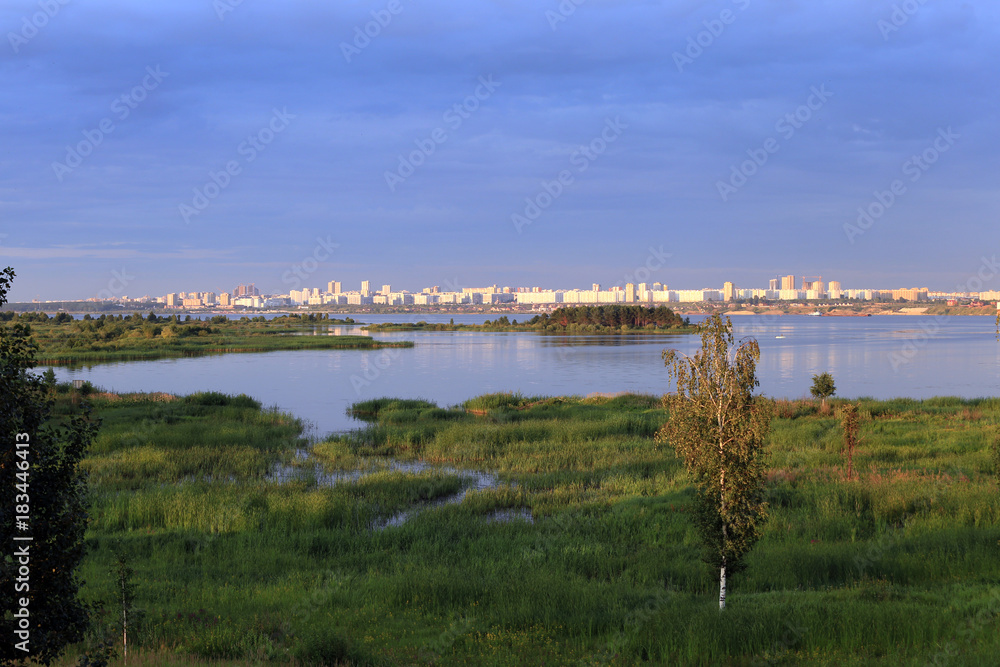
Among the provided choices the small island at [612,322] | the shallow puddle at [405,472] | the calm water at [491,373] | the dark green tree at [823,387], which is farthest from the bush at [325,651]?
the small island at [612,322]

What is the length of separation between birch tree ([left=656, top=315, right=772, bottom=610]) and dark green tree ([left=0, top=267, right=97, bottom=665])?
22.1 feet

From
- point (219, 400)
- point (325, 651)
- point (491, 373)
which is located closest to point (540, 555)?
point (325, 651)

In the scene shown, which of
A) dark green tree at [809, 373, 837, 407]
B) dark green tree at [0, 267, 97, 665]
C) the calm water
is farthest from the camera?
the calm water

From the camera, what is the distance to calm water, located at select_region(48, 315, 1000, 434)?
157 feet

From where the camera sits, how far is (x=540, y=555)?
42.0ft

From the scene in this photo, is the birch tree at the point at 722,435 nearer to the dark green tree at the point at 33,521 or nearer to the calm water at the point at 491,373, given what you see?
the dark green tree at the point at 33,521

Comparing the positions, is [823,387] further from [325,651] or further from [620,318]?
[620,318]

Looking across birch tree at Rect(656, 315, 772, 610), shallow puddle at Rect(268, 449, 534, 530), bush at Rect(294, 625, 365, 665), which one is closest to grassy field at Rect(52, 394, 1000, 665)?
bush at Rect(294, 625, 365, 665)

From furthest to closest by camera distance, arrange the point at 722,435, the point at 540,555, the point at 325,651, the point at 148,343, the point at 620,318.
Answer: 1. the point at 620,318
2. the point at 148,343
3. the point at 540,555
4. the point at 722,435
5. the point at 325,651

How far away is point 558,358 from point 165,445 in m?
57.1

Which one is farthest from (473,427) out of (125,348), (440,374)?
(125,348)

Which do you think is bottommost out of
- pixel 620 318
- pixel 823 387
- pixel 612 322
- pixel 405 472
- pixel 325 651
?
pixel 405 472

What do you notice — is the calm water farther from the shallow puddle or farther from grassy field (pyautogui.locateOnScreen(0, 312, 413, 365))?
the shallow puddle

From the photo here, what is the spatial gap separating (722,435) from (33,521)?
761 cm
